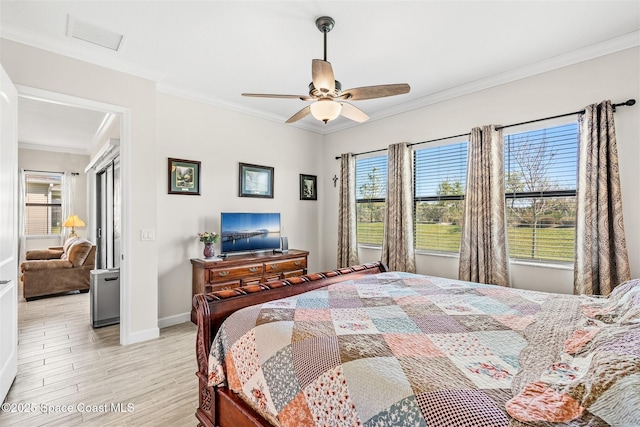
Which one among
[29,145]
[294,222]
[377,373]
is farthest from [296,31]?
[29,145]

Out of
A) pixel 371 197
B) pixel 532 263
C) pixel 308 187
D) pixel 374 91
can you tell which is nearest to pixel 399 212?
pixel 371 197

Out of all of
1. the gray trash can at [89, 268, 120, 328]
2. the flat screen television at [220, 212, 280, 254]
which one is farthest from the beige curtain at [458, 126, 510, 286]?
the gray trash can at [89, 268, 120, 328]

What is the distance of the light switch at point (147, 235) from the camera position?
3307mm

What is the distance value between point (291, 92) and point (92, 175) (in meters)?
5.40

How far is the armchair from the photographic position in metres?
4.81

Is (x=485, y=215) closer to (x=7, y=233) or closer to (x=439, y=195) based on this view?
(x=439, y=195)

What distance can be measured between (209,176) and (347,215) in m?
2.10

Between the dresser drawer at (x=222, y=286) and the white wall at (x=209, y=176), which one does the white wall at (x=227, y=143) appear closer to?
the white wall at (x=209, y=176)

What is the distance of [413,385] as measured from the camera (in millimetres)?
1015

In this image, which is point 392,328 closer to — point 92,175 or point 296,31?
point 296,31

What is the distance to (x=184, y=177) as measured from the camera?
3.90m

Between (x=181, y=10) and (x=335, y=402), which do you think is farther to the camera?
(x=181, y=10)

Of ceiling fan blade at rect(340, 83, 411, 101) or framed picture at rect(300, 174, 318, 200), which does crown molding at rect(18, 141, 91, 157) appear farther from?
ceiling fan blade at rect(340, 83, 411, 101)

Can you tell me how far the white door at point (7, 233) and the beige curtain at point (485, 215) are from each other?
13.3 ft
